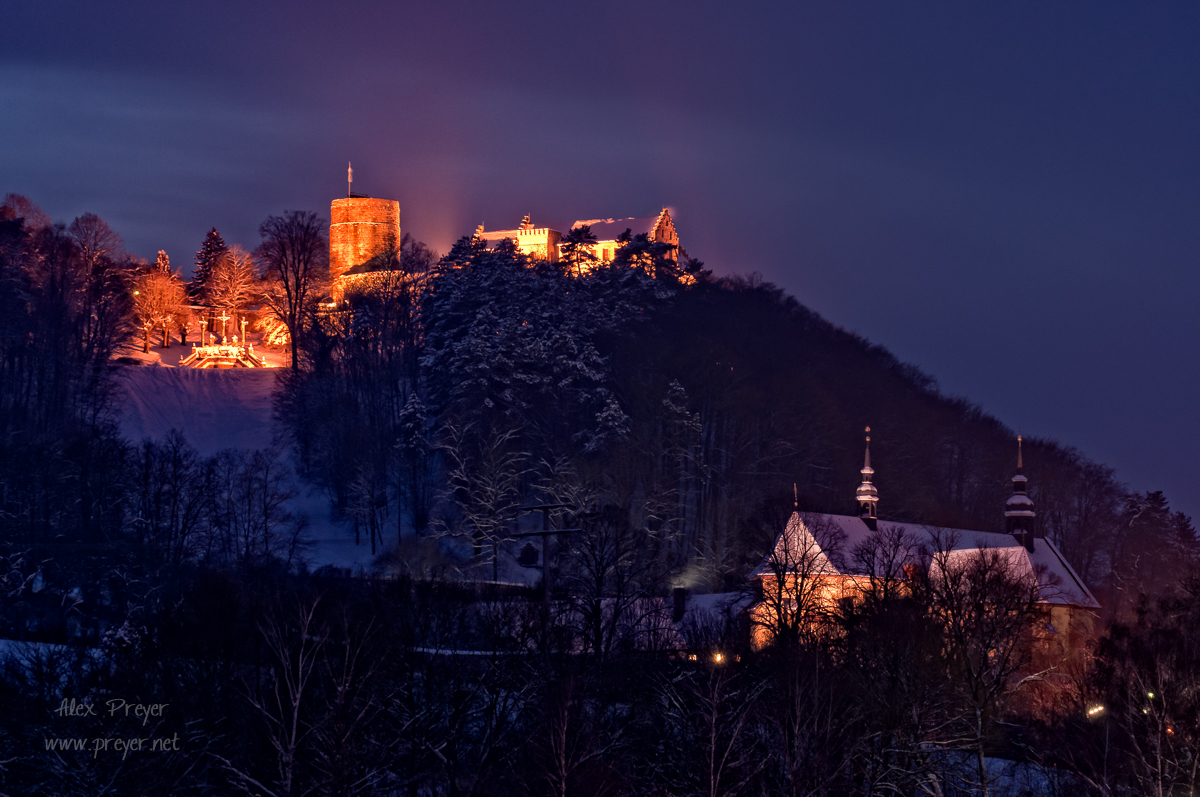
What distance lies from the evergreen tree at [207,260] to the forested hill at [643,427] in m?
24.2

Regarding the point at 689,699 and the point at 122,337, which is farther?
the point at 122,337

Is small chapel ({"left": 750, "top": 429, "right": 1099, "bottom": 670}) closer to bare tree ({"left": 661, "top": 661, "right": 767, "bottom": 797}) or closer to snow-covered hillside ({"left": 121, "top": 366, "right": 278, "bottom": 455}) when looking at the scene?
bare tree ({"left": 661, "top": 661, "right": 767, "bottom": 797})

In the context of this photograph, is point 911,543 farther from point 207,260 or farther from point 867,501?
point 207,260

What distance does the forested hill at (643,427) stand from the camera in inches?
2267

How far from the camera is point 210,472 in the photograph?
57.5m

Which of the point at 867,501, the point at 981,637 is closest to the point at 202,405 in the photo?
the point at 867,501

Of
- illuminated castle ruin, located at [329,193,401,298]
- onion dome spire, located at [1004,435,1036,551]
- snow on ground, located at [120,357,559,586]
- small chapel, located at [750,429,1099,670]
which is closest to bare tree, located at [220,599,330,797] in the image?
small chapel, located at [750,429,1099,670]

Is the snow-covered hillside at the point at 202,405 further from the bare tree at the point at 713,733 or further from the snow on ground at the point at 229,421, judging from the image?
the bare tree at the point at 713,733

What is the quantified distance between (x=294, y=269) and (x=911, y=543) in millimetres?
38590

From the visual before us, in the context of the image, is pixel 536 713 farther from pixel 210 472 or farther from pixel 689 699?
pixel 210 472

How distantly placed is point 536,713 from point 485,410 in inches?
1091

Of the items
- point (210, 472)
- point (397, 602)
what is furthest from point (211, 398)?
point (397, 602)

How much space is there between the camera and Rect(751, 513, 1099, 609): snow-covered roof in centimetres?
5341

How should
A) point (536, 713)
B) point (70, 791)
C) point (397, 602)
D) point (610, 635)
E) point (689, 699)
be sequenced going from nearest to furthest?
point (70, 791) < point (536, 713) < point (689, 699) < point (610, 635) < point (397, 602)
